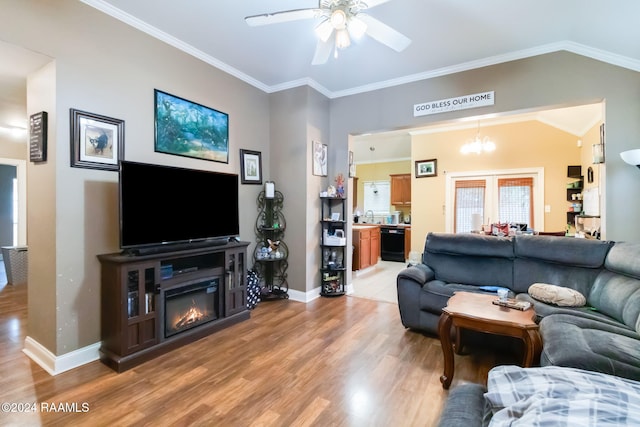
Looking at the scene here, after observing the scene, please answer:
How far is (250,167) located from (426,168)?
426cm

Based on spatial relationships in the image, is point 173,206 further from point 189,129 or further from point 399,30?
point 399,30

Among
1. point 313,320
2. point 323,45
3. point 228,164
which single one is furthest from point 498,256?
point 228,164

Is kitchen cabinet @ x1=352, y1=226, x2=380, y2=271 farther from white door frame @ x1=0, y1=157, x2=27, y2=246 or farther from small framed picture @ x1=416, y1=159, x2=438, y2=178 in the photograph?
white door frame @ x1=0, y1=157, x2=27, y2=246

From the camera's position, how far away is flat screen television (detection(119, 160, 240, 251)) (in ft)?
8.05

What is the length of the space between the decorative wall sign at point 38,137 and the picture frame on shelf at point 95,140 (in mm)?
214

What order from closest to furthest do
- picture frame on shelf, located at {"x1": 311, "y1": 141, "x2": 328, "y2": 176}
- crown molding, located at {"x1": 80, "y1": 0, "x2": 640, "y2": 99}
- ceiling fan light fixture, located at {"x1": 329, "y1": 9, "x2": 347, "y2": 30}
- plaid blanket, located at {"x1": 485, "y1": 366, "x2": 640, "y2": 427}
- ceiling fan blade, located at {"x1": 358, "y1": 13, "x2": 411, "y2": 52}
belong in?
plaid blanket, located at {"x1": 485, "y1": 366, "x2": 640, "y2": 427}
ceiling fan light fixture, located at {"x1": 329, "y1": 9, "x2": 347, "y2": 30}
ceiling fan blade, located at {"x1": 358, "y1": 13, "x2": 411, "y2": 52}
crown molding, located at {"x1": 80, "y1": 0, "x2": 640, "y2": 99}
picture frame on shelf, located at {"x1": 311, "y1": 141, "x2": 328, "y2": 176}

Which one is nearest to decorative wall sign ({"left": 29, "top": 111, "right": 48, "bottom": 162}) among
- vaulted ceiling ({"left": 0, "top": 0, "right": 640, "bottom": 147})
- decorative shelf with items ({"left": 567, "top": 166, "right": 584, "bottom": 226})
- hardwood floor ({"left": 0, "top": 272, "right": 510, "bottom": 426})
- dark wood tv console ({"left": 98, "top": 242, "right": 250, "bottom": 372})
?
vaulted ceiling ({"left": 0, "top": 0, "right": 640, "bottom": 147})

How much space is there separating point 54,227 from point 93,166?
0.57 metres

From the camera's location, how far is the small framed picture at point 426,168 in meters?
6.57

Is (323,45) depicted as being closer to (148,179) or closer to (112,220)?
(148,179)

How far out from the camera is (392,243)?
730 cm

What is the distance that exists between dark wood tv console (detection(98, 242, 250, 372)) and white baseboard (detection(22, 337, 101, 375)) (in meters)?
0.09

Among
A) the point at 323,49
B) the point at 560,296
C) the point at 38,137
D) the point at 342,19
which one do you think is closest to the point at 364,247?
the point at 560,296

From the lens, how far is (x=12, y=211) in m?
7.45
